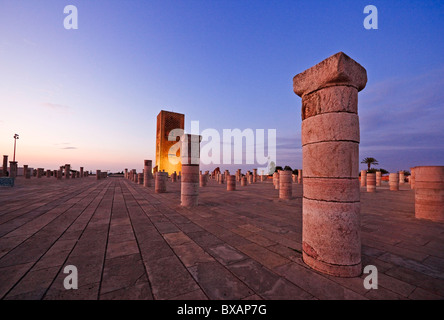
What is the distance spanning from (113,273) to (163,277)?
755mm

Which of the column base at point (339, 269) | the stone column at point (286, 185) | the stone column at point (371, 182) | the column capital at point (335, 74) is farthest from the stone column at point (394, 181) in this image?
the column base at point (339, 269)

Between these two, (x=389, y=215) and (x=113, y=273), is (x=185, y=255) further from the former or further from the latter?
(x=389, y=215)

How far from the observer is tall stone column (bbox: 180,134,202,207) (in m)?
8.14

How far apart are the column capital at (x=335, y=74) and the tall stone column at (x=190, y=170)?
5.94 m

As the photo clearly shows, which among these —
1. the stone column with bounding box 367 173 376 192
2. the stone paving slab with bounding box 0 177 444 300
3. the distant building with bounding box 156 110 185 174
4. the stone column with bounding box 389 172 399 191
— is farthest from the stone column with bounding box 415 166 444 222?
the distant building with bounding box 156 110 185 174

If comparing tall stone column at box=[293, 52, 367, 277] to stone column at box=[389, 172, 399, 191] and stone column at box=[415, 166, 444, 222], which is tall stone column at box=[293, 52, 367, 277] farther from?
stone column at box=[389, 172, 399, 191]

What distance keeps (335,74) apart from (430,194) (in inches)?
276

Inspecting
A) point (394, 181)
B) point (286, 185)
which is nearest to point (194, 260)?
point (286, 185)

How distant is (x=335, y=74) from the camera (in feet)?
9.14

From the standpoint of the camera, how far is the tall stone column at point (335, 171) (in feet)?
9.17

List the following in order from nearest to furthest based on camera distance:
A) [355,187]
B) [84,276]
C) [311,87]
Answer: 1. [84,276]
2. [355,187]
3. [311,87]

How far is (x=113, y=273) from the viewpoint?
268cm
